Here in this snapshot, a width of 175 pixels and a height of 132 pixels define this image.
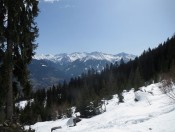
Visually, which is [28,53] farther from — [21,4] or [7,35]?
[21,4]

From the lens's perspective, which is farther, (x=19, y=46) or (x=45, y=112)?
(x=45, y=112)

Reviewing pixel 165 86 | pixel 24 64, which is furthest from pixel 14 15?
pixel 165 86

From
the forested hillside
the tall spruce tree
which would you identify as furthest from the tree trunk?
the forested hillside

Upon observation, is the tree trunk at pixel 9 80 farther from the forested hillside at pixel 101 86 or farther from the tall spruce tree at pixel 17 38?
the forested hillside at pixel 101 86

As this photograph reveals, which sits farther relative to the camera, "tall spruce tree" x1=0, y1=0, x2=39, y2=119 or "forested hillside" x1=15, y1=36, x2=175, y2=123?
"forested hillside" x1=15, y1=36, x2=175, y2=123

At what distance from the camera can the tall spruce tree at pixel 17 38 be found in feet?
49.7

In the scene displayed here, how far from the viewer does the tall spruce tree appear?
15.1 m

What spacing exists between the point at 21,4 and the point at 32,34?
1677mm

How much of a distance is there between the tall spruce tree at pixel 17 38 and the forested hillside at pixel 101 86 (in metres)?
37.4

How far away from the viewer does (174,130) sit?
41.8 ft

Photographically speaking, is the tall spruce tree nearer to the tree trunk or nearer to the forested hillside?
the tree trunk

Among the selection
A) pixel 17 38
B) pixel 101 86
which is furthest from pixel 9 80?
pixel 101 86

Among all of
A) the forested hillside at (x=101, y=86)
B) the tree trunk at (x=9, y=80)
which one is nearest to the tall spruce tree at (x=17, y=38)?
the tree trunk at (x=9, y=80)

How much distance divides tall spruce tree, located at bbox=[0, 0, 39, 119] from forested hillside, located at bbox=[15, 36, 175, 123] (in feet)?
123
